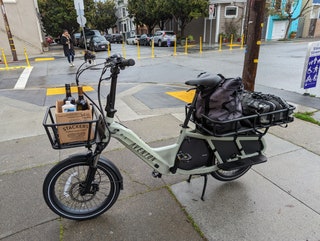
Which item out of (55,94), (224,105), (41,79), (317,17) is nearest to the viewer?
(224,105)

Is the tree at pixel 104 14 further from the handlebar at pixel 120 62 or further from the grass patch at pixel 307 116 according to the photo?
the handlebar at pixel 120 62

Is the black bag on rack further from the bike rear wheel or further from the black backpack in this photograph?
the bike rear wheel

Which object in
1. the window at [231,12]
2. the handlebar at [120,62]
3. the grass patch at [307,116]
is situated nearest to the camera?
the handlebar at [120,62]

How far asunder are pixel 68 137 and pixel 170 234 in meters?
1.25

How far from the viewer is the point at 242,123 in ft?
7.89

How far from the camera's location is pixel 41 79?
985 cm

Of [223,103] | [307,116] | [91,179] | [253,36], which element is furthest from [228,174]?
[253,36]

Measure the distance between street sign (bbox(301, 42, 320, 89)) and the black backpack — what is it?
4.60 m

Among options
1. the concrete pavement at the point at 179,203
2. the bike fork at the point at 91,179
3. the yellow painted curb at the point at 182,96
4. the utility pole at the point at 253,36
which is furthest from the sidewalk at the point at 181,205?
the yellow painted curb at the point at 182,96

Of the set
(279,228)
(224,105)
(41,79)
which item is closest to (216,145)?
(224,105)

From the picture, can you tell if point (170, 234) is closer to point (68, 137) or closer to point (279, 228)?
point (279, 228)

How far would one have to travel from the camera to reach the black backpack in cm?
221

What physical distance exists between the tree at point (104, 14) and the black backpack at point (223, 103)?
48.0 meters

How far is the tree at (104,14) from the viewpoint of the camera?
4519cm
